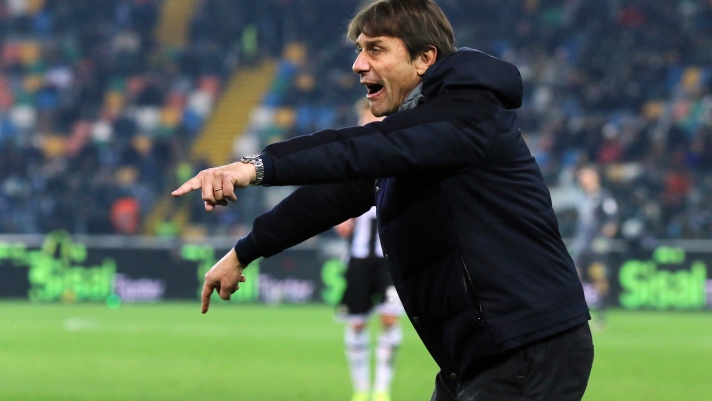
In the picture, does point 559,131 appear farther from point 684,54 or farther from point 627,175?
point 684,54

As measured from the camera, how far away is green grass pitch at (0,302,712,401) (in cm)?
960

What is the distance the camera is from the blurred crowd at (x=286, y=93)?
2219 centimetres

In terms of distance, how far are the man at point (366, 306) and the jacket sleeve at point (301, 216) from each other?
15.9 ft

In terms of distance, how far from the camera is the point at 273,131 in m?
25.4

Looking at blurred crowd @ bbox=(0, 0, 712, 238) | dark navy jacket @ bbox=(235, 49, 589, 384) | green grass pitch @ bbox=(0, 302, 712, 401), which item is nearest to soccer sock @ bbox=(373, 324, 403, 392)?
green grass pitch @ bbox=(0, 302, 712, 401)

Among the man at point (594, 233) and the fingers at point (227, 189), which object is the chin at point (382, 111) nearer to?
the fingers at point (227, 189)

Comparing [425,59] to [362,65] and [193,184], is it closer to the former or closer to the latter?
[362,65]

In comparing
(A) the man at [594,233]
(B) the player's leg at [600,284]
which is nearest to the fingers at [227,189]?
(B) the player's leg at [600,284]

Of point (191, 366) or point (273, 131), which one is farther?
point (273, 131)

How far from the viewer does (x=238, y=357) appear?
12.2 m

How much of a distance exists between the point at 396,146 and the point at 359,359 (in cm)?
661

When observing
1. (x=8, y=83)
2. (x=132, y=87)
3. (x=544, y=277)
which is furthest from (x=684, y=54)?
(x=544, y=277)

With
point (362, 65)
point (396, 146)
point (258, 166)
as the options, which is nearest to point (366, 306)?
point (362, 65)

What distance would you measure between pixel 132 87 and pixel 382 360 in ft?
61.3
